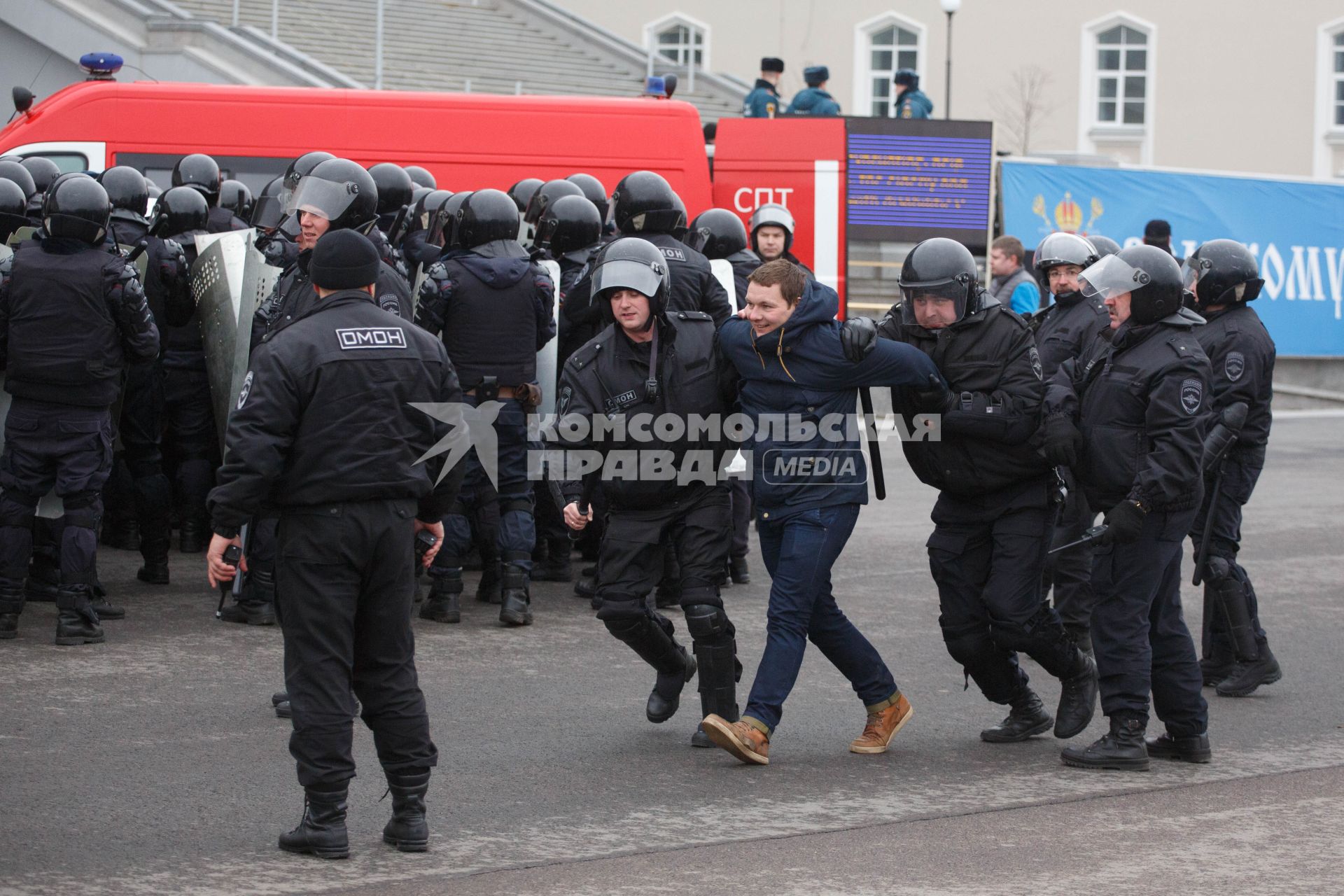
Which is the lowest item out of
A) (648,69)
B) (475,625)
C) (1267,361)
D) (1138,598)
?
(475,625)

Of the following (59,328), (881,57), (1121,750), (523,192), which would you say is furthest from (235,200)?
(881,57)

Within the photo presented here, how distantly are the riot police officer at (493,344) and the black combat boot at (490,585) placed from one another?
1.21 ft

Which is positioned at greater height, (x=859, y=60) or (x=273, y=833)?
(x=859, y=60)

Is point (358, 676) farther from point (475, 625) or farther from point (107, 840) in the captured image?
point (475, 625)

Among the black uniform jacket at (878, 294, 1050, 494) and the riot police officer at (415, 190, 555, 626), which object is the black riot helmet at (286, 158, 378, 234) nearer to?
the riot police officer at (415, 190, 555, 626)

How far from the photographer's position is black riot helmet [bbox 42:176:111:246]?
771cm

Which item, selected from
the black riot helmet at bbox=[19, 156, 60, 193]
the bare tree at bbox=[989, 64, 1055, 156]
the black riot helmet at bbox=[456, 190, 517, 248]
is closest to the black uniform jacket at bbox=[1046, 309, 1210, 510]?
the black riot helmet at bbox=[456, 190, 517, 248]

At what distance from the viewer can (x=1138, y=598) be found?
6160mm

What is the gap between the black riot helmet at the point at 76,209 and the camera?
7715mm

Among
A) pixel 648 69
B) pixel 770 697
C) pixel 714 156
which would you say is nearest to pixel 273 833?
pixel 770 697

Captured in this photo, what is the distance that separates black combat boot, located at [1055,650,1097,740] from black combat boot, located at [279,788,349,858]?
280 centimetres

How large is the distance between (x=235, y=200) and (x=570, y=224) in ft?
7.65

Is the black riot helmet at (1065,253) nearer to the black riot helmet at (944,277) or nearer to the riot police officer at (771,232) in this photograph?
the black riot helmet at (944,277)

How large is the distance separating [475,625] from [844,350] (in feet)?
10.4
